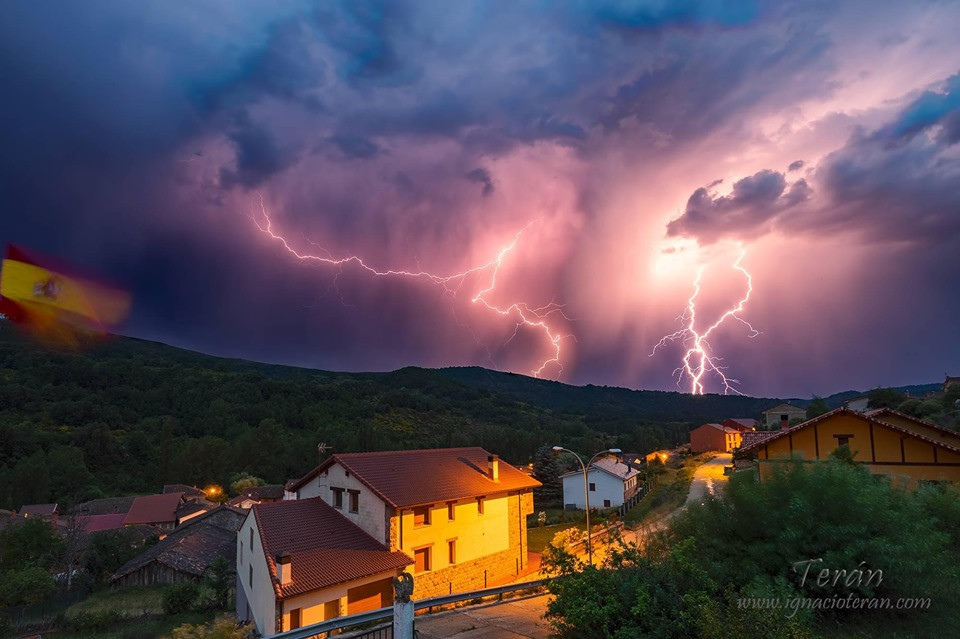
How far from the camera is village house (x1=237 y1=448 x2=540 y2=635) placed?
20125 mm

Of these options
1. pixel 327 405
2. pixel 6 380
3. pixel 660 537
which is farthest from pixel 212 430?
pixel 660 537

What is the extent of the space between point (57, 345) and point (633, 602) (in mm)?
206654

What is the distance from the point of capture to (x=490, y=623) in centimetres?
1278

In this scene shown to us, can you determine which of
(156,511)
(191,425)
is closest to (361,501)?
(156,511)

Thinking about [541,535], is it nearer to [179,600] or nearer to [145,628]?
[179,600]

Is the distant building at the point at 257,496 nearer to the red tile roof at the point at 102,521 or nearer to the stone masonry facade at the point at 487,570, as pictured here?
the red tile roof at the point at 102,521

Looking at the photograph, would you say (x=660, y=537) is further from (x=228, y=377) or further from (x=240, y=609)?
(x=228, y=377)

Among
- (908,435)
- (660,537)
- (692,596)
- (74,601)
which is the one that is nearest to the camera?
(692,596)

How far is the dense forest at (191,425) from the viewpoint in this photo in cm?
8850

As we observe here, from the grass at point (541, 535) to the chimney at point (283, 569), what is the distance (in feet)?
65.0

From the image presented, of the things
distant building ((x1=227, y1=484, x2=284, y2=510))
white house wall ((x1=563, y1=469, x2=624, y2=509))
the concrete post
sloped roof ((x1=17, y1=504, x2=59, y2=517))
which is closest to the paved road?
the concrete post

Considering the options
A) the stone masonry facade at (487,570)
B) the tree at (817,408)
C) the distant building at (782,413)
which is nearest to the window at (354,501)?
the stone masonry facade at (487,570)

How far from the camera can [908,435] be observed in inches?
703

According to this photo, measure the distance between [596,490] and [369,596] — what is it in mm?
37505
